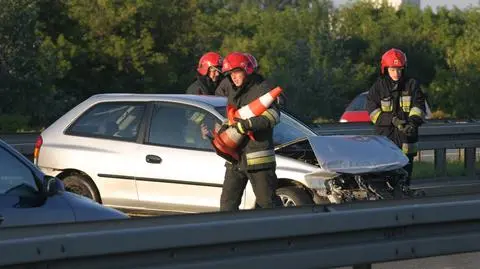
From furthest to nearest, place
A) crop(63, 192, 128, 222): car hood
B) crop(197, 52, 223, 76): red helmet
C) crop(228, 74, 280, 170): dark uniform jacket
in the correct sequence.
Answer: crop(197, 52, 223, 76): red helmet < crop(228, 74, 280, 170): dark uniform jacket < crop(63, 192, 128, 222): car hood

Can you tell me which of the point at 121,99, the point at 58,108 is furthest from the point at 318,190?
the point at 58,108

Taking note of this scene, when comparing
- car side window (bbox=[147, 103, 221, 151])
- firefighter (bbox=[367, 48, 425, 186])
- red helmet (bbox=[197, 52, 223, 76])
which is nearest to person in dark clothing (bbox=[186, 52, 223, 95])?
red helmet (bbox=[197, 52, 223, 76])

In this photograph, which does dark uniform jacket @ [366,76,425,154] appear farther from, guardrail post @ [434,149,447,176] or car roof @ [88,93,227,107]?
guardrail post @ [434,149,447,176]

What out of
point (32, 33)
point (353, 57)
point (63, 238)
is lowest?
point (353, 57)

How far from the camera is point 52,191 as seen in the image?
7.87 m

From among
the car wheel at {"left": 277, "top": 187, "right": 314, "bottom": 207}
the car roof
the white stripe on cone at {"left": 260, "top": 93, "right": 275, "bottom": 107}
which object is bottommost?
the car wheel at {"left": 277, "top": 187, "right": 314, "bottom": 207}

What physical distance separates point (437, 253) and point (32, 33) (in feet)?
112

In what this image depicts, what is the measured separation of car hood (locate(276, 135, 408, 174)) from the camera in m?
10.0

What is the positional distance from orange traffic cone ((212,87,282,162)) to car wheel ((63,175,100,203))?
2.89m

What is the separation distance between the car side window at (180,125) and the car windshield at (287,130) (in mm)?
204

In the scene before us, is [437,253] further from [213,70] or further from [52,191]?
[213,70]

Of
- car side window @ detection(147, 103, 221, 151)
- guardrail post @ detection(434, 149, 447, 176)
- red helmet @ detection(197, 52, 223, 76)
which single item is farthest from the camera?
guardrail post @ detection(434, 149, 447, 176)

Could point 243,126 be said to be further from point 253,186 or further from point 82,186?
point 82,186

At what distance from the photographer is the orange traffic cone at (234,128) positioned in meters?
8.70
